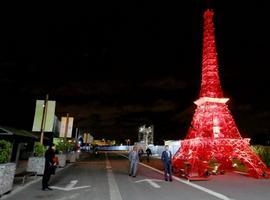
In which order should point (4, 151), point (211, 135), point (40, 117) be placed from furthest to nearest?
point (211, 135)
point (40, 117)
point (4, 151)

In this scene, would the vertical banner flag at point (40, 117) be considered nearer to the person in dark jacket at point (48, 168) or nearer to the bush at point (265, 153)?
the person in dark jacket at point (48, 168)

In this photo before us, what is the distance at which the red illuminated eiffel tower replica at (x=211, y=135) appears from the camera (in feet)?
68.0

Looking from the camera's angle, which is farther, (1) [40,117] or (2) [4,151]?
(1) [40,117]

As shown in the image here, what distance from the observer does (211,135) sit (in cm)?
2628

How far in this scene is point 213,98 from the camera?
89.9 feet

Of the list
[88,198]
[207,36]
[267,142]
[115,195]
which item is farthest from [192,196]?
[267,142]

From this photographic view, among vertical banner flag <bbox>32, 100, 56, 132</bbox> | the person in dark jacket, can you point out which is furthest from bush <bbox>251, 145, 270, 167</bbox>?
the person in dark jacket

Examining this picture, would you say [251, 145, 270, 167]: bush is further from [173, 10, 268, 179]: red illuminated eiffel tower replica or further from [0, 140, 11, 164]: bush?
[0, 140, 11, 164]: bush

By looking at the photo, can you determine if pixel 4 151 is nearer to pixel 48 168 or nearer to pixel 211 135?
pixel 48 168

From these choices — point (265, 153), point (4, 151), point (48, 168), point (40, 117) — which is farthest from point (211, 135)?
point (4, 151)

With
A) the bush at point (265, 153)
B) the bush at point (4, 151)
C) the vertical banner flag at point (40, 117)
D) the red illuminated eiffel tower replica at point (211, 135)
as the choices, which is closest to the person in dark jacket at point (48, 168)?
the bush at point (4, 151)

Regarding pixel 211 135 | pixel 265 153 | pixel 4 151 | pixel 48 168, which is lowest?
pixel 48 168

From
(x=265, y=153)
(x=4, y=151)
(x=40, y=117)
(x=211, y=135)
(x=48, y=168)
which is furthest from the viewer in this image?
(x=265, y=153)

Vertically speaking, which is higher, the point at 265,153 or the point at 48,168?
the point at 265,153
